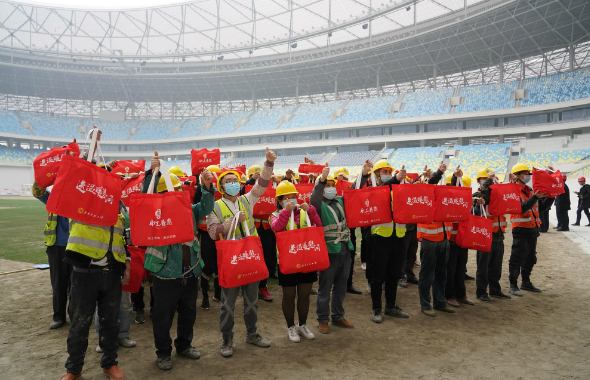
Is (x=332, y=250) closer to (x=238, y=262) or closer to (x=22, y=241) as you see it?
(x=238, y=262)

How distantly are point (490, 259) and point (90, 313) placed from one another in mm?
5858

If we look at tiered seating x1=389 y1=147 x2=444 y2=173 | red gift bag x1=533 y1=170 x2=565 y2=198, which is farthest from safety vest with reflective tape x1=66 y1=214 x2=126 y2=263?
tiered seating x1=389 y1=147 x2=444 y2=173

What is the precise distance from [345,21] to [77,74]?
37.5 m

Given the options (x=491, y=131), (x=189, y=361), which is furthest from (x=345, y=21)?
(x=189, y=361)

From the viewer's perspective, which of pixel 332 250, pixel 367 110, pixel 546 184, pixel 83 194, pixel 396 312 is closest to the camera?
pixel 83 194

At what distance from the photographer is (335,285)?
482 cm

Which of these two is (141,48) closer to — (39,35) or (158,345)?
(39,35)

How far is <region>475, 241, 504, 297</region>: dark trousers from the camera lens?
5.93 metres

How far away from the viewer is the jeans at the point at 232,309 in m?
3.91

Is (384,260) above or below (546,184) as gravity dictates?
below

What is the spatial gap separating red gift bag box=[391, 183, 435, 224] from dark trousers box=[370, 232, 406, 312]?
41cm

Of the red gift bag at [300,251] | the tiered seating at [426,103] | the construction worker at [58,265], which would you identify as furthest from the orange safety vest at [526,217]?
the tiered seating at [426,103]

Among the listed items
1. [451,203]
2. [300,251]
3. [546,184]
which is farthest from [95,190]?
[546,184]

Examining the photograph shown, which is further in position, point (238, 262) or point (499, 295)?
point (499, 295)
